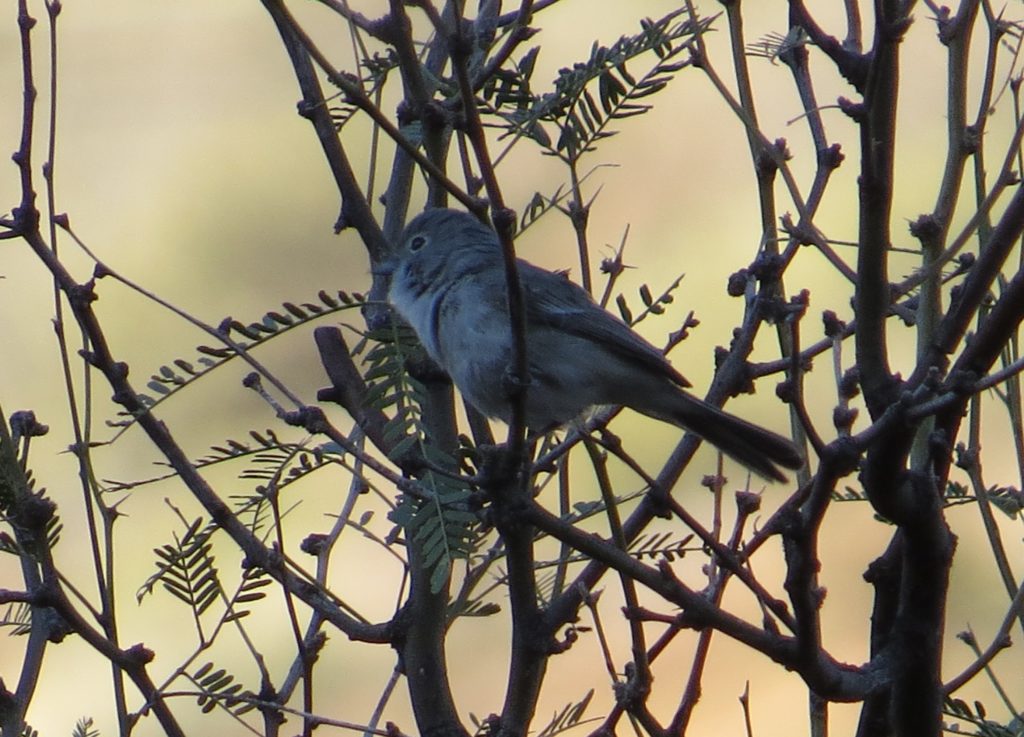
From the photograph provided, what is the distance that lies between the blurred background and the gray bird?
1.73 m

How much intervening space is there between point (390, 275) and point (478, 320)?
279 millimetres

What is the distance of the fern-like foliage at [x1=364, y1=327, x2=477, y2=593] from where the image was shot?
232 centimetres

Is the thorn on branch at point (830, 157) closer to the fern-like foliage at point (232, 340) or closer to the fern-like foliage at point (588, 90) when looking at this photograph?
the fern-like foliage at point (588, 90)

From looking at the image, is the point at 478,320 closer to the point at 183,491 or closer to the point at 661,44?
the point at 661,44

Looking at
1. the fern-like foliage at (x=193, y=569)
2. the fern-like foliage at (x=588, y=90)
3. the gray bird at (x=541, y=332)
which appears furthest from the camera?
the gray bird at (x=541, y=332)

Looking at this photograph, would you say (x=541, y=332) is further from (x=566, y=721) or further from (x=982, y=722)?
(x=982, y=722)

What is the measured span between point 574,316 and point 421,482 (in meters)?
1.15

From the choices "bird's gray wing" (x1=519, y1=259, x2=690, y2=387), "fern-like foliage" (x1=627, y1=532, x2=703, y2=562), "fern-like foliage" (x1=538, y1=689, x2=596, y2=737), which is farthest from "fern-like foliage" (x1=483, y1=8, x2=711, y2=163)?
"fern-like foliage" (x1=538, y1=689, x2=596, y2=737)

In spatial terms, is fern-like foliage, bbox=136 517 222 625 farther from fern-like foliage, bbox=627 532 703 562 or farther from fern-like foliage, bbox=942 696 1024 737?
fern-like foliage, bbox=942 696 1024 737

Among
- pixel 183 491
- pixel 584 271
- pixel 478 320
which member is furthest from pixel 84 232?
pixel 584 271

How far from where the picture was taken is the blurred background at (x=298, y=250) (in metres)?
5.94

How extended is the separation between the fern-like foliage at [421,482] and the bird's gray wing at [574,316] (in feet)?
2.66

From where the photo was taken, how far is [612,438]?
2324mm

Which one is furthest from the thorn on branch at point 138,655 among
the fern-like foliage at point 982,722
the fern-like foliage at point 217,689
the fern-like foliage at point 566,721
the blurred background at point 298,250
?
the blurred background at point 298,250
